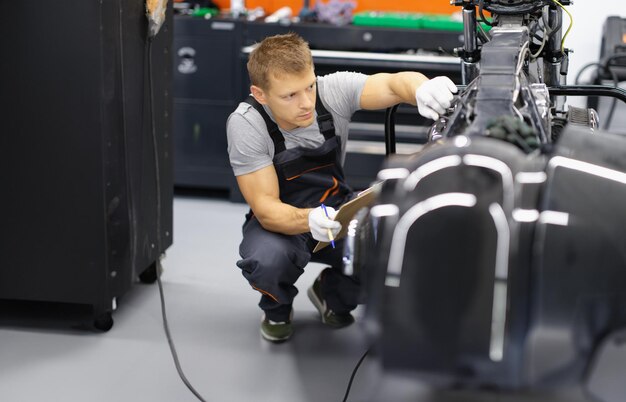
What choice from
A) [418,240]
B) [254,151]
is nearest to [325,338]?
[254,151]

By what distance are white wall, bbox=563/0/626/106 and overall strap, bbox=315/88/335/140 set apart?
204 centimetres

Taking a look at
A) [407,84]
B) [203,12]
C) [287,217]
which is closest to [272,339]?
[287,217]

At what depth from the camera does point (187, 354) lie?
2312mm

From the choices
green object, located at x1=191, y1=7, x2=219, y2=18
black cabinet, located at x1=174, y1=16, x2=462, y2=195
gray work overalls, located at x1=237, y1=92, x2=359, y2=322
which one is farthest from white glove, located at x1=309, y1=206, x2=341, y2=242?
green object, located at x1=191, y1=7, x2=219, y2=18

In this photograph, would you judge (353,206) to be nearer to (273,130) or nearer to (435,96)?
(435,96)

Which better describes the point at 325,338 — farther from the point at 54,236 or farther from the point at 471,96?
the point at 471,96

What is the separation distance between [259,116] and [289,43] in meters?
0.22

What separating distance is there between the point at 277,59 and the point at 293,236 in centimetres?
50

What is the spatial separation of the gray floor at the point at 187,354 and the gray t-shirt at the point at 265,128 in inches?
21.5

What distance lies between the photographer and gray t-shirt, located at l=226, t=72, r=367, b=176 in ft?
7.14

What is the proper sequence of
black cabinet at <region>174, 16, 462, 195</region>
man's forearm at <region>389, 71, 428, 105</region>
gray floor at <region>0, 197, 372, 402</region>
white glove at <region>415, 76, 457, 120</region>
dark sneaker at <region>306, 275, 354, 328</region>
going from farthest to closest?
black cabinet at <region>174, 16, 462, 195</region> < dark sneaker at <region>306, 275, 354, 328</region> < gray floor at <region>0, 197, 372, 402</region> < man's forearm at <region>389, 71, 428, 105</region> < white glove at <region>415, 76, 457, 120</region>

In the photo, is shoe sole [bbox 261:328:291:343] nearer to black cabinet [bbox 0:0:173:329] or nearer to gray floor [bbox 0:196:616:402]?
gray floor [bbox 0:196:616:402]

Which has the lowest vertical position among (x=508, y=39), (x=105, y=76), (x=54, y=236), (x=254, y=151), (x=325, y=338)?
(x=325, y=338)

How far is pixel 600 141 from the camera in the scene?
4.03ft
